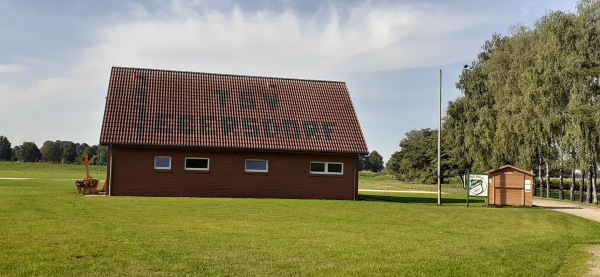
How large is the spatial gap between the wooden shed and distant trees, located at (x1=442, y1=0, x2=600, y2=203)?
655cm

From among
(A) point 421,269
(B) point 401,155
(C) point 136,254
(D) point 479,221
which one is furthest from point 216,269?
(B) point 401,155

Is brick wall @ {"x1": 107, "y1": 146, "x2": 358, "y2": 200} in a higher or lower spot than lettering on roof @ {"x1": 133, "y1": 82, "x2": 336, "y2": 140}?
lower

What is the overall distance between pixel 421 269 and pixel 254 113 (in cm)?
2308

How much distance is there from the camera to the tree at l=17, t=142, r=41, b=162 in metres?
142

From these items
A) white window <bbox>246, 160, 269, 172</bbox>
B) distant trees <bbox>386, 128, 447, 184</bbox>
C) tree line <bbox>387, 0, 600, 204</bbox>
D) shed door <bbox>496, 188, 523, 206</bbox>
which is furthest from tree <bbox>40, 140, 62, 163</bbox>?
shed door <bbox>496, 188, 523, 206</bbox>

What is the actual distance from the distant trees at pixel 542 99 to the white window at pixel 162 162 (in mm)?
21924

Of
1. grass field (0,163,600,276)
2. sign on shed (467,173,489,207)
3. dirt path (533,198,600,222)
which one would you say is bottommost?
dirt path (533,198,600,222)

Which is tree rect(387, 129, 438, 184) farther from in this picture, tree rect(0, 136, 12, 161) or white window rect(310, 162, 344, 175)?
tree rect(0, 136, 12, 161)

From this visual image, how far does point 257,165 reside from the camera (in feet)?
96.2

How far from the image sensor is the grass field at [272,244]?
27.9ft

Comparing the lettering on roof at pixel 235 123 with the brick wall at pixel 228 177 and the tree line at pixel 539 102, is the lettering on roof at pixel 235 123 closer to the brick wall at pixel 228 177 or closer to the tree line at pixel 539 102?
the brick wall at pixel 228 177

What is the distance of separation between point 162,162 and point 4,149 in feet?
466

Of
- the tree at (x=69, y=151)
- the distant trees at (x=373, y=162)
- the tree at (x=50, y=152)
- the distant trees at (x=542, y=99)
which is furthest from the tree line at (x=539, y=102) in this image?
the distant trees at (x=373, y=162)

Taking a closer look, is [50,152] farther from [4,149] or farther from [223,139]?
[223,139]
